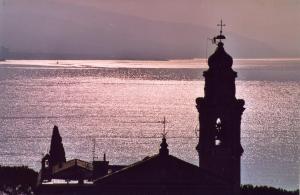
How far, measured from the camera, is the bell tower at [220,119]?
26797 mm

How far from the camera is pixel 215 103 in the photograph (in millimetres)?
26969

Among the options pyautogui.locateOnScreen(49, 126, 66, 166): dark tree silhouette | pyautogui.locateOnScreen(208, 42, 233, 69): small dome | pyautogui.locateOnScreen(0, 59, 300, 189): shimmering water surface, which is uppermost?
pyautogui.locateOnScreen(208, 42, 233, 69): small dome

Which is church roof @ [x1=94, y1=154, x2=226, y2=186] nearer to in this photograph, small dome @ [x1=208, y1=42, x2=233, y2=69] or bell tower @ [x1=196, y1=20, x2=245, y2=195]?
bell tower @ [x1=196, y1=20, x2=245, y2=195]

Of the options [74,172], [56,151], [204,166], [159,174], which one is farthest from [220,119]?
[56,151]

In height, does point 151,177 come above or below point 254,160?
above

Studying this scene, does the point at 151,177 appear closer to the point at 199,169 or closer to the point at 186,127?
the point at 199,169

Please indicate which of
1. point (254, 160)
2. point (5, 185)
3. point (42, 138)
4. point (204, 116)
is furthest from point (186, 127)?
point (204, 116)

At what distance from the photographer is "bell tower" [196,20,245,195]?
87.9 feet

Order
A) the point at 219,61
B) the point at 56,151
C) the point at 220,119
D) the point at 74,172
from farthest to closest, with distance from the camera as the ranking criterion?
1. the point at 56,151
2. the point at 74,172
3. the point at 220,119
4. the point at 219,61

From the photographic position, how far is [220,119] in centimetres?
2728

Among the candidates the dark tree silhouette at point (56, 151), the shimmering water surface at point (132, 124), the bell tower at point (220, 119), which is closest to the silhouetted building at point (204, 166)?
the bell tower at point (220, 119)

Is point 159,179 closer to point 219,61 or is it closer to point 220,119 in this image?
point 220,119

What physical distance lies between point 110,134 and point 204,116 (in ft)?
206

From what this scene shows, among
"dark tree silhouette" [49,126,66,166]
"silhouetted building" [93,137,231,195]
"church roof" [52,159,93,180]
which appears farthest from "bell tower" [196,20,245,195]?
"dark tree silhouette" [49,126,66,166]
